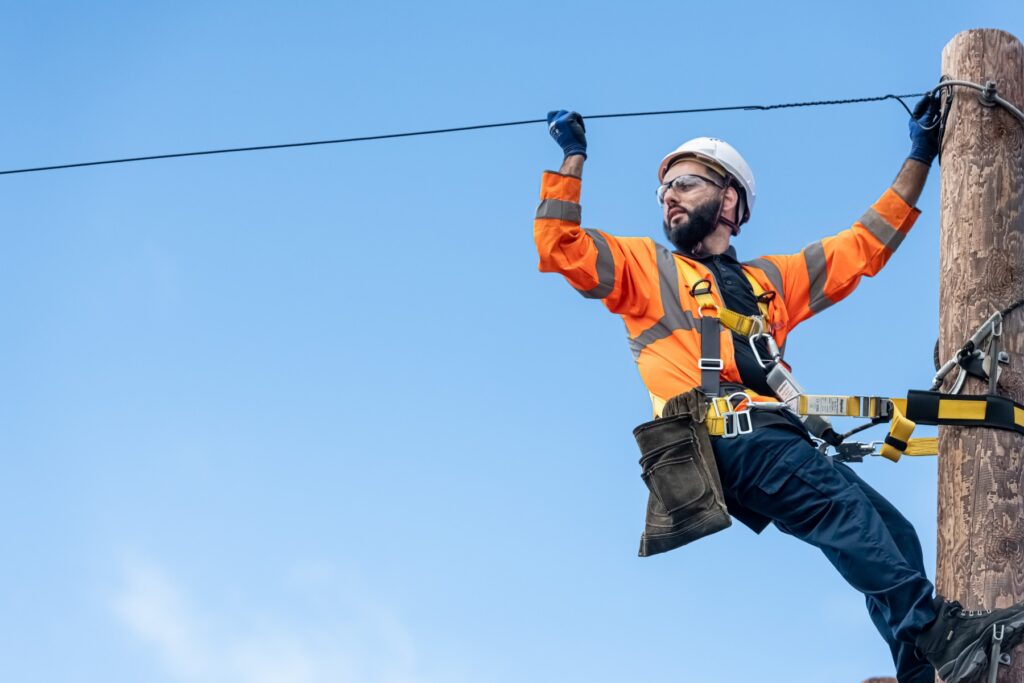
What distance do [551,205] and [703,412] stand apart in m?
1.13

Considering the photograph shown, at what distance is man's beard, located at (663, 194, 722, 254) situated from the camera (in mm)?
7457

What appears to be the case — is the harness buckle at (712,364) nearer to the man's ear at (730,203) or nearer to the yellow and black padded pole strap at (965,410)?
the yellow and black padded pole strap at (965,410)

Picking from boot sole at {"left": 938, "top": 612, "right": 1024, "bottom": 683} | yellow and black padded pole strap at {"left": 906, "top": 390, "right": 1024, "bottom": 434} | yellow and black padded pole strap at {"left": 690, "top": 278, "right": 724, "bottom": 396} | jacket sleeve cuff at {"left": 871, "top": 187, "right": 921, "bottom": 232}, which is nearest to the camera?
boot sole at {"left": 938, "top": 612, "right": 1024, "bottom": 683}

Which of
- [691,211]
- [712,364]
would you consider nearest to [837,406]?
[712,364]

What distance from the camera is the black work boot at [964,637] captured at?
229 inches

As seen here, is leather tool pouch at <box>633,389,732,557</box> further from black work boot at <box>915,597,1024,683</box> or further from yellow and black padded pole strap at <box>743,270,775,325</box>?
black work boot at <box>915,597,1024,683</box>

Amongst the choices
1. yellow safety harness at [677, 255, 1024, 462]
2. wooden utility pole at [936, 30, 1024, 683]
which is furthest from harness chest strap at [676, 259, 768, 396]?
wooden utility pole at [936, 30, 1024, 683]

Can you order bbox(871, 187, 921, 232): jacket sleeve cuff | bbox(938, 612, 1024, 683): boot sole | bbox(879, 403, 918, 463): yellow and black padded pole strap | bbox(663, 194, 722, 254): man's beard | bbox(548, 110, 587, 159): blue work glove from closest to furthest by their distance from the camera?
bbox(938, 612, 1024, 683): boot sole < bbox(879, 403, 918, 463): yellow and black padded pole strap < bbox(548, 110, 587, 159): blue work glove < bbox(663, 194, 722, 254): man's beard < bbox(871, 187, 921, 232): jacket sleeve cuff

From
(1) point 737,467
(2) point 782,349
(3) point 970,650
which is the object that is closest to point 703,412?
(1) point 737,467

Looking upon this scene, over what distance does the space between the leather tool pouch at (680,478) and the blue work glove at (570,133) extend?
4.09 feet

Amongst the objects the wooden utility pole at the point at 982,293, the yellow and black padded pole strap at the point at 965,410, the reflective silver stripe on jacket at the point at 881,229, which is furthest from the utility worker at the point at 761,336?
the yellow and black padded pole strap at the point at 965,410

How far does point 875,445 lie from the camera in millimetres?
7102

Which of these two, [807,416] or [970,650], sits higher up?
[807,416]

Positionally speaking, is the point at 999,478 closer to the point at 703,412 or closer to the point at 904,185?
the point at 703,412
